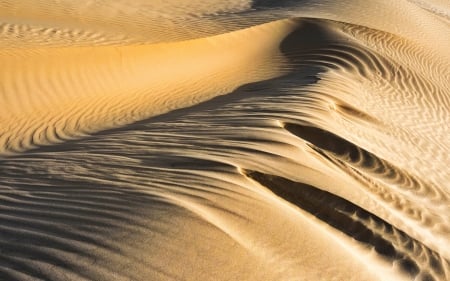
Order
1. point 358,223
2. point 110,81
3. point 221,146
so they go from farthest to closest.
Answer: point 110,81 < point 221,146 < point 358,223

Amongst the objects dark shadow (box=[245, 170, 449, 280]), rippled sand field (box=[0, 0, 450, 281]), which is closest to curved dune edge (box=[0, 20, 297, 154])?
rippled sand field (box=[0, 0, 450, 281])

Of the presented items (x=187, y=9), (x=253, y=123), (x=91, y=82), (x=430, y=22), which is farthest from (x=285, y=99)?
(x=430, y=22)

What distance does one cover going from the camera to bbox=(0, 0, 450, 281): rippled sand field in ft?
10.5

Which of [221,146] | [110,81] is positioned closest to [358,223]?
[221,146]

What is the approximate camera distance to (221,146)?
4.98 m

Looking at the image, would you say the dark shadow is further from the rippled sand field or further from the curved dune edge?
the curved dune edge

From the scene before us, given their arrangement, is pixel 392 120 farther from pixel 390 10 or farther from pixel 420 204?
pixel 390 10

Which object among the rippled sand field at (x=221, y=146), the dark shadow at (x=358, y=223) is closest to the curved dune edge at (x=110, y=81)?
the rippled sand field at (x=221, y=146)

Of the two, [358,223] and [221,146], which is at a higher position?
[221,146]

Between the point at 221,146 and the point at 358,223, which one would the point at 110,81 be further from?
the point at 358,223

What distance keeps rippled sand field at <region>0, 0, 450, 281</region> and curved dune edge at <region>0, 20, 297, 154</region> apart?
1.4 inches

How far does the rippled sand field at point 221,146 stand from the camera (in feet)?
10.5

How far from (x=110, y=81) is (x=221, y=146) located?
5133 millimetres

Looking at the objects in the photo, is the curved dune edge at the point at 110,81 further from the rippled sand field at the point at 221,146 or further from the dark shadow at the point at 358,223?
the dark shadow at the point at 358,223
